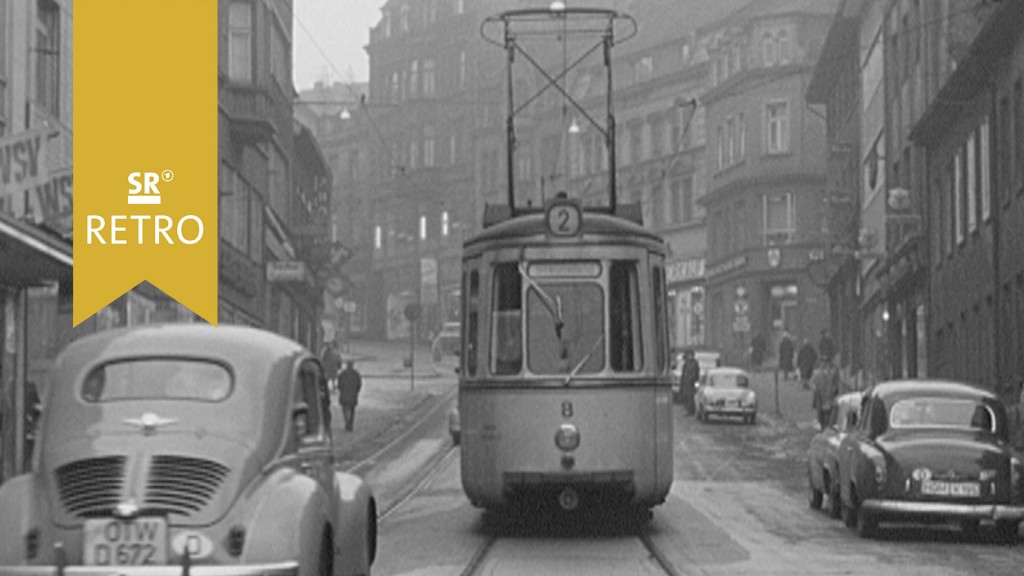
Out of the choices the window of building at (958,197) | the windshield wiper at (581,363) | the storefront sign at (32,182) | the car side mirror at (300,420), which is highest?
the window of building at (958,197)

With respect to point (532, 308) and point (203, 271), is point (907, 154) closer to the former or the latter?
point (203, 271)

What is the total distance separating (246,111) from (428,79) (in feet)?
240

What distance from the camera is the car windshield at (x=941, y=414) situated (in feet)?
70.8

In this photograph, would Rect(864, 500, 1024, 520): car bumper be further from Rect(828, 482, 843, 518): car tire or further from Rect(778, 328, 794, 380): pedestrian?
Rect(778, 328, 794, 380): pedestrian

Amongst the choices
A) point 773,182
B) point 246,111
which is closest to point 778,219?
point 773,182

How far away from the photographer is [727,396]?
51062 millimetres

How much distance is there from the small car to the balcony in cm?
1197

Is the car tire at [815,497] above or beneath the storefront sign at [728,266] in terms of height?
beneath

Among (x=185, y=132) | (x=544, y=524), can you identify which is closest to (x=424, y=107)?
(x=185, y=132)

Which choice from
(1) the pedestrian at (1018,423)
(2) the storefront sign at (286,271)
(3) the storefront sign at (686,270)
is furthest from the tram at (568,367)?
(3) the storefront sign at (686,270)

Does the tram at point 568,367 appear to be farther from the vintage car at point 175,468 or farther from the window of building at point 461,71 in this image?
the window of building at point 461,71

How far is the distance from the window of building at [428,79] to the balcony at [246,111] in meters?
71.6

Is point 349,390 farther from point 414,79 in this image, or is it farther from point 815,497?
point 414,79

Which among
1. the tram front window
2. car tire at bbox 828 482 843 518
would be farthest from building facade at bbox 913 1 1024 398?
the tram front window
